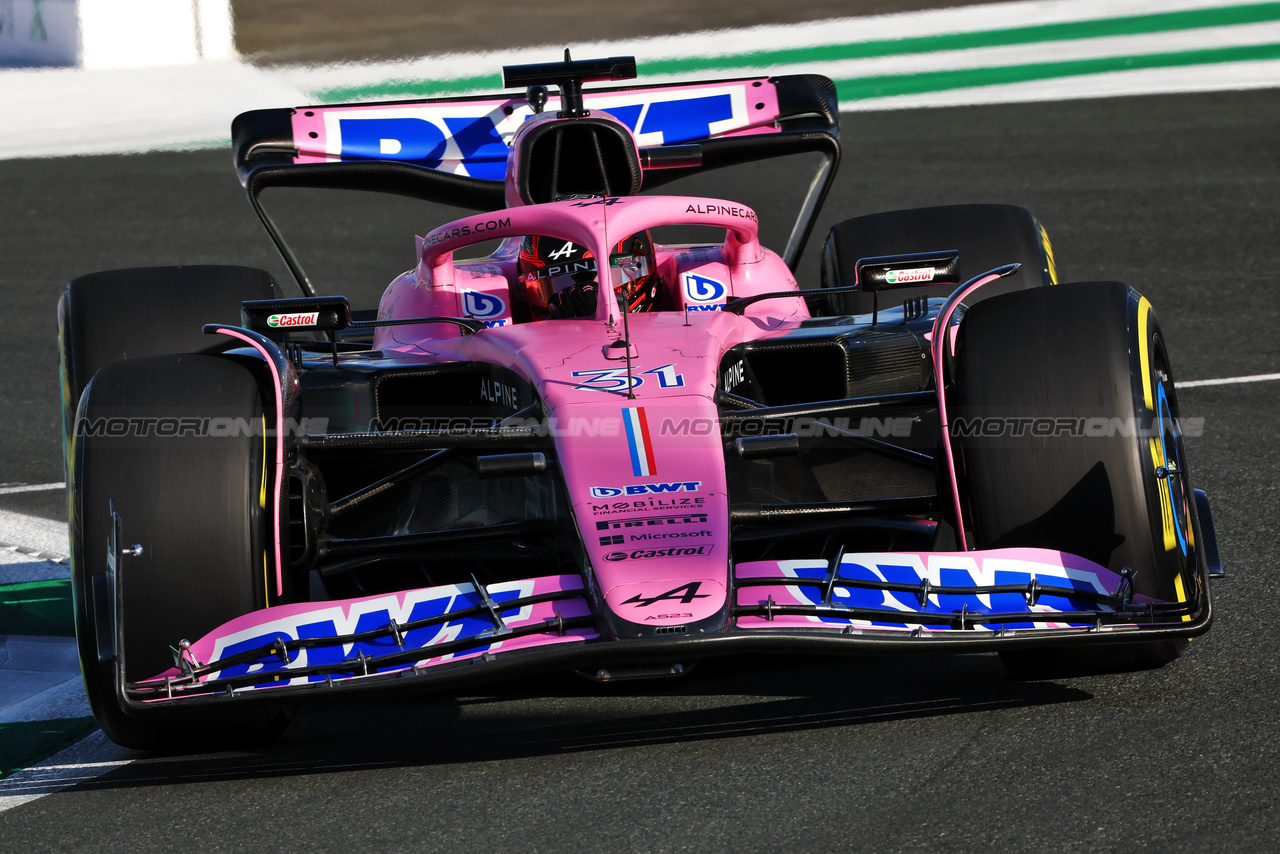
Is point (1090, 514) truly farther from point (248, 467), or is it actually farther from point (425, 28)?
point (425, 28)

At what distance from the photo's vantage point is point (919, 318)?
5.15 m

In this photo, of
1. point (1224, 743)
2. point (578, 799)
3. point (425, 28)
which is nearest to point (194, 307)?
point (578, 799)

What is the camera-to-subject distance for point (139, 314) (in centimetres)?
554

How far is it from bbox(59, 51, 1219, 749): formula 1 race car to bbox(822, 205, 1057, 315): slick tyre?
0.72 m

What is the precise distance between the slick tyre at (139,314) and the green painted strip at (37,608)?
0.69m

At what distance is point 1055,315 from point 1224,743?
114 centimetres

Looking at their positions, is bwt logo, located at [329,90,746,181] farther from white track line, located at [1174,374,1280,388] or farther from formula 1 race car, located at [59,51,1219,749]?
white track line, located at [1174,374,1280,388]

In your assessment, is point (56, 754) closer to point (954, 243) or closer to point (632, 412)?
point (632, 412)

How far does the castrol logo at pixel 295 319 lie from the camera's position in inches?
174

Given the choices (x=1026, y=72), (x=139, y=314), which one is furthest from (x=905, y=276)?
(x=1026, y=72)

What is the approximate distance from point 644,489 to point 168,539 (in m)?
1.15

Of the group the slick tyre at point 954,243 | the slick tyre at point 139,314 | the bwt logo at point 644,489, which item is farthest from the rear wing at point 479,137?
the bwt logo at point 644,489

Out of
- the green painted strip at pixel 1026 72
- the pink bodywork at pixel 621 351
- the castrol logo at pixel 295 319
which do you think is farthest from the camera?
the green painted strip at pixel 1026 72

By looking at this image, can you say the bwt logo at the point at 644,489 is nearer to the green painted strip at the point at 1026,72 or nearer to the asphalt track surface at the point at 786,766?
the asphalt track surface at the point at 786,766
